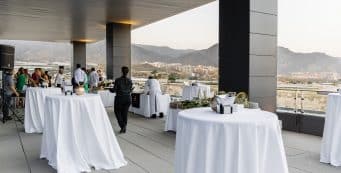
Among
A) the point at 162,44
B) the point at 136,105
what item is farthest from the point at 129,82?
the point at 162,44

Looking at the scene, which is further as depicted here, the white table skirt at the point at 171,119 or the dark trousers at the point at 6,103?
the dark trousers at the point at 6,103

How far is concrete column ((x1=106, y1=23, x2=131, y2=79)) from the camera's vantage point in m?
14.0

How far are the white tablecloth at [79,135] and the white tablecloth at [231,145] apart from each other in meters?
1.71

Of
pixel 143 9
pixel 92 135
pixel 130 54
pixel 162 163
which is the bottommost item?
pixel 162 163

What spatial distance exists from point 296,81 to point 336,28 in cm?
149

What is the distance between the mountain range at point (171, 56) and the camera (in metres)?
6.55

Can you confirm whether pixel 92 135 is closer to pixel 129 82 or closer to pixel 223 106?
pixel 223 106

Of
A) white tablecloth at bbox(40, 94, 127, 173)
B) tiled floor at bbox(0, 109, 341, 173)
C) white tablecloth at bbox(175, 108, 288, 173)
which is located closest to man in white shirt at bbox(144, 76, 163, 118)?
tiled floor at bbox(0, 109, 341, 173)

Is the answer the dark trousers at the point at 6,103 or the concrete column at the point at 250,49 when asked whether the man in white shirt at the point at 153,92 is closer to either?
the concrete column at the point at 250,49

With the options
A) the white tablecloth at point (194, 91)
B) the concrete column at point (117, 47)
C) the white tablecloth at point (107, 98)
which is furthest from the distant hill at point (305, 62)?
the concrete column at point (117, 47)

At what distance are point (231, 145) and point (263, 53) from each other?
4.53 m

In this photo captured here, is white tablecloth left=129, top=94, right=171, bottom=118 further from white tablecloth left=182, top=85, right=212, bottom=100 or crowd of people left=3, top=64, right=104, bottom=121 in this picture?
crowd of people left=3, top=64, right=104, bottom=121

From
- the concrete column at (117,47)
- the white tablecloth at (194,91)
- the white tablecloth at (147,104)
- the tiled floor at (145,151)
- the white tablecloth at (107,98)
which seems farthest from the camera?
the concrete column at (117,47)

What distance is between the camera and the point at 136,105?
9383 millimetres
